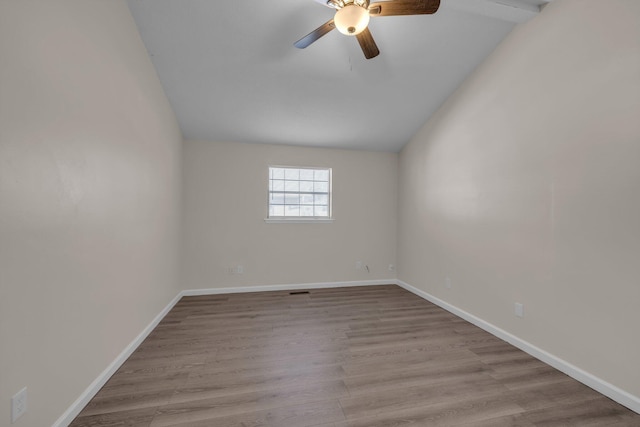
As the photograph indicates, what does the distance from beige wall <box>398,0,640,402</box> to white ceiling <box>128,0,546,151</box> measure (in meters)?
0.37

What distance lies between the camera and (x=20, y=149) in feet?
3.67

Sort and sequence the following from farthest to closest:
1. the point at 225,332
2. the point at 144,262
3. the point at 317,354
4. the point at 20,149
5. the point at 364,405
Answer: the point at 225,332 → the point at 144,262 → the point at 317,354 → the point at 364,405 → the point at 20,149

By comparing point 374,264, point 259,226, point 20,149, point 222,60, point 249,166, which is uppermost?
point 222,60

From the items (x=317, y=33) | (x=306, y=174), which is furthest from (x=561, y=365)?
(x=306, y=174)

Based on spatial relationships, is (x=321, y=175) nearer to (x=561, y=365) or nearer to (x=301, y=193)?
(x=301, y=193)

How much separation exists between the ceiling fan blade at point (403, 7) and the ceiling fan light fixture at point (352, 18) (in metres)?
0.13

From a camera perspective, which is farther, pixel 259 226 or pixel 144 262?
pixel 259 226

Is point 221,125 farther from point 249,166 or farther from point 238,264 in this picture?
point 238,264

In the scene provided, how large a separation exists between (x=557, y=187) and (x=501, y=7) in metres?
1.56

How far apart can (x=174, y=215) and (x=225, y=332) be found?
5.45 ft

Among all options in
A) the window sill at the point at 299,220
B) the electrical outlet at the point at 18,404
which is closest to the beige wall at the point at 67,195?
the electrical outlet at the point at 18,404

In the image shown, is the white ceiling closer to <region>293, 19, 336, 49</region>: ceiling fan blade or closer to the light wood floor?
<region>293, 19, 336, 49</region>: ceiling fan blade

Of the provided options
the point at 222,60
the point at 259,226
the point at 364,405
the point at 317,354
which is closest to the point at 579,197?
the point at 364,405

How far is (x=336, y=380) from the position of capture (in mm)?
1823
